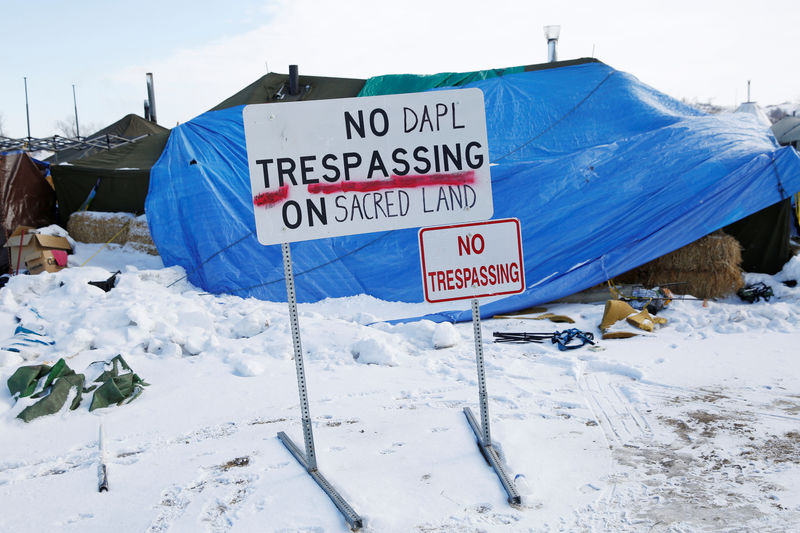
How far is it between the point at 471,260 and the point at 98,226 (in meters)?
10.1

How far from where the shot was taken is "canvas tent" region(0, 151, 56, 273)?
11.5 meters

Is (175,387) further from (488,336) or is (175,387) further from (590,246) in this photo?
(590,246)

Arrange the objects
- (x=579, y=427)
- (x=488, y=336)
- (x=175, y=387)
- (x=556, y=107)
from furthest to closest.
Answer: (x=556, y=107) → (x=488, y=336) → (x=175, y=387) → (x=579, y=427)

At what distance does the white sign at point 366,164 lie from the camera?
11.1 feet

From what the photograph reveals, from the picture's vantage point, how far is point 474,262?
140 inches

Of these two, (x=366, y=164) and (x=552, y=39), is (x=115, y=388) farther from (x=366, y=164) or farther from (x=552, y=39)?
(x=552, y=39)

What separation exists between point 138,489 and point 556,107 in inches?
332

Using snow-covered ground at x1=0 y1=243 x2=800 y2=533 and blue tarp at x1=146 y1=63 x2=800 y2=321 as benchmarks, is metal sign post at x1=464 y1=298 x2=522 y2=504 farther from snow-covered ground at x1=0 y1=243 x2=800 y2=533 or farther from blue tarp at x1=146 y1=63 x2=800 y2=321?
blue tarp at x1=146 y1=63 x2=800 y2=321

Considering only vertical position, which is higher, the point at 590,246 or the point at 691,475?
the point at 590,246

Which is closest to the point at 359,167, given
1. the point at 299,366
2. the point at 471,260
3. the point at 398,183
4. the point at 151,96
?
the point at 398,183

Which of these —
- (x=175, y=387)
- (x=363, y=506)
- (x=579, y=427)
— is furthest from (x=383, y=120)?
(x=175, y=387)

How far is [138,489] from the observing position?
3.30m

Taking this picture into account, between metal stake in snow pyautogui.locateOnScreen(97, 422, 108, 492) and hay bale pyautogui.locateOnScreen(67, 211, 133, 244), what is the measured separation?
818 cm

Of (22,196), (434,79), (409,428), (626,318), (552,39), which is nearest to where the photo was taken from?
(409,428)
